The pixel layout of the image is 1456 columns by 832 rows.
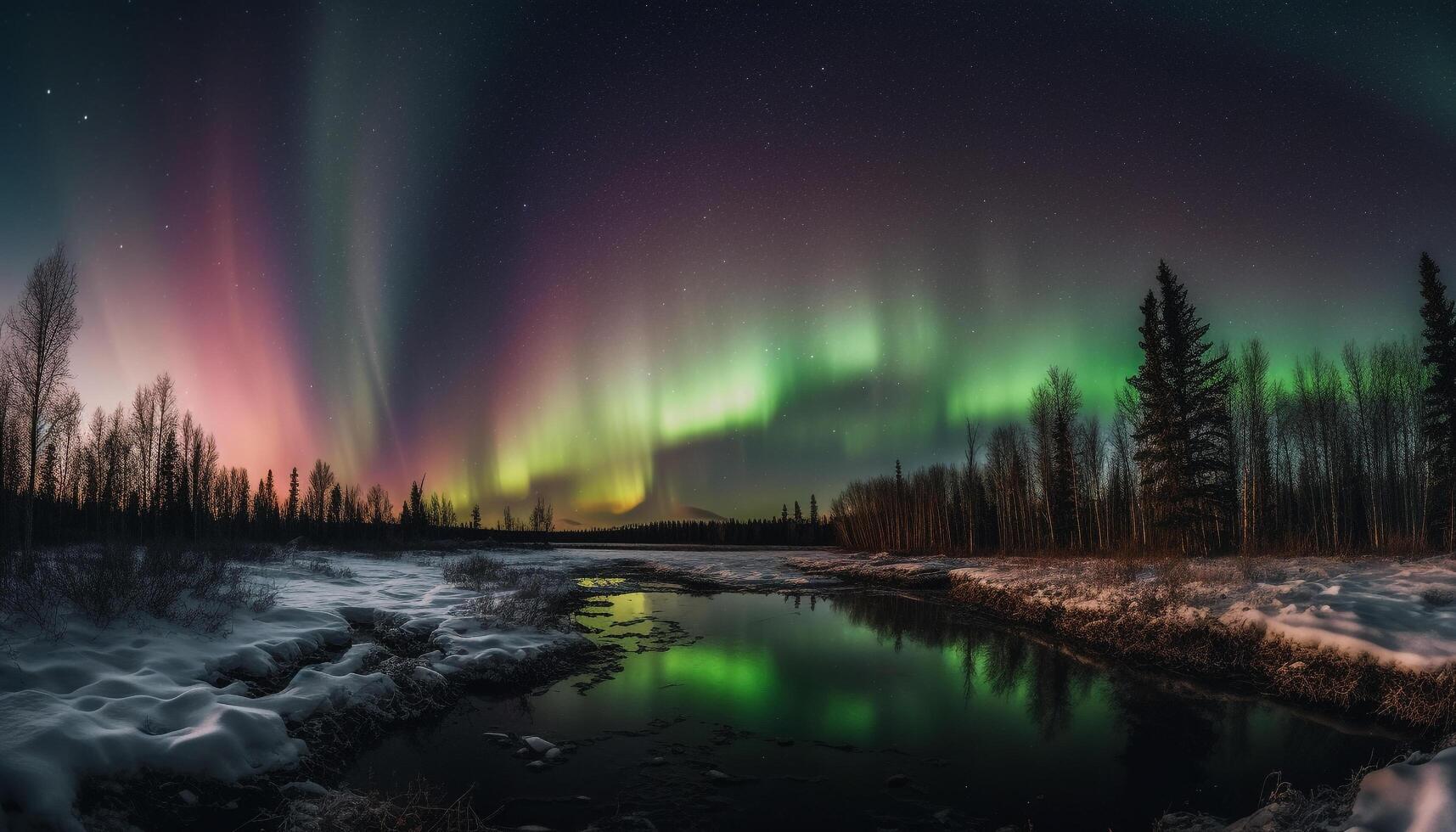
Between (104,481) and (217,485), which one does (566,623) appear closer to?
(104,481)

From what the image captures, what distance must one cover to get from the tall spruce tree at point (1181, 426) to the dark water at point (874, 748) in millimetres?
25523

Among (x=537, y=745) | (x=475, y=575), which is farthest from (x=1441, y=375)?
(x=475, y=575)

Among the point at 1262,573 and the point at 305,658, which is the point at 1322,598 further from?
the point at 305,658

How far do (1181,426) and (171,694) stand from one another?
4608cm

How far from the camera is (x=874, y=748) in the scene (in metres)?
10.0

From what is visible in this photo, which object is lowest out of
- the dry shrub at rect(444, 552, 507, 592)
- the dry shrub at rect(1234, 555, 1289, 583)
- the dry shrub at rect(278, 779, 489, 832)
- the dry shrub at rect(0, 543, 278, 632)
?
the dry shrub at rect(444, 552, 507, 592)

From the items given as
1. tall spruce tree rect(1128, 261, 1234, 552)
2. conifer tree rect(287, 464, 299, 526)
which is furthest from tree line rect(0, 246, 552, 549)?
tall spruce tree rect(1128, 261, 1234, 552)

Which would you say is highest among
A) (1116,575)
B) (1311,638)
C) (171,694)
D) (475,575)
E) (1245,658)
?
(171,694)

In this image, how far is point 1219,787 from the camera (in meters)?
8.41

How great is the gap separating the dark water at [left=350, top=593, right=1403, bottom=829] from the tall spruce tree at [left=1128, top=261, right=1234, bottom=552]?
2552 centimetres

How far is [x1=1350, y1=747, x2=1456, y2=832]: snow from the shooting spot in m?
4.52

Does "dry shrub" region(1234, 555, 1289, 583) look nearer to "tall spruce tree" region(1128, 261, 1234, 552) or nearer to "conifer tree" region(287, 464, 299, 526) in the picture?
"tall spruce tree" region(1128, 261, 1234, 552)

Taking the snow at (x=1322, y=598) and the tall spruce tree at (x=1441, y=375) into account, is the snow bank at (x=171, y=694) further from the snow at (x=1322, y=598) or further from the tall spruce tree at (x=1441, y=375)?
the tall spruce tree at (x=1441, y=375)

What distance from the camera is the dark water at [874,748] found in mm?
7832
